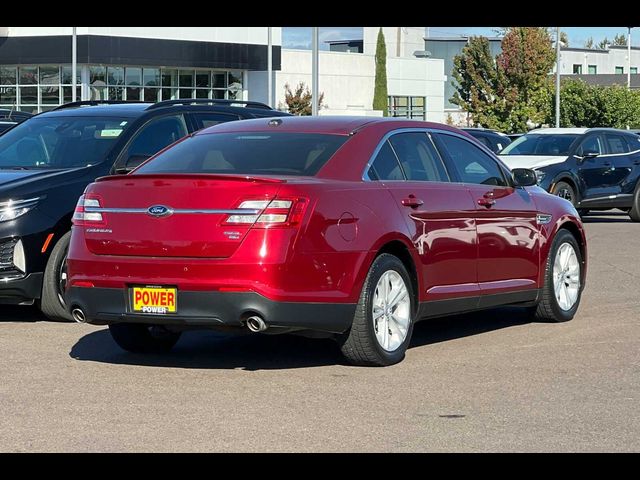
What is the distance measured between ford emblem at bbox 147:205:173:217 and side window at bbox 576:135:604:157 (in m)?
16.3

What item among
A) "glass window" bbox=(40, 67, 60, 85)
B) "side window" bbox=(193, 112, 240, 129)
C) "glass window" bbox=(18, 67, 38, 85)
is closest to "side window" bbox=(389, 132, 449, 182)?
"side window" bbox=(193, 112, 240, 129)

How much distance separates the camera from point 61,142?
38.5 ft

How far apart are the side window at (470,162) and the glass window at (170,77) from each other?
2113 inches

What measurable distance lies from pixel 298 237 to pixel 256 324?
0.58 m

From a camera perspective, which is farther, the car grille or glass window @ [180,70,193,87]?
glass window @ [180,70,193,87]

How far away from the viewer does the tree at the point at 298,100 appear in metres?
66.9

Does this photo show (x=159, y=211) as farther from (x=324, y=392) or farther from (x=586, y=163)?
(x=586, y=163)

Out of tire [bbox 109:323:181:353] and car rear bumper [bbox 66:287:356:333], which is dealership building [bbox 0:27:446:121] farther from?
car rear bumper [bbox 66:287:356:333]

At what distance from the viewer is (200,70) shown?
210 feet

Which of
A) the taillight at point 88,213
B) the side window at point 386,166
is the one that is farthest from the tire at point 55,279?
the side window at point 386,166

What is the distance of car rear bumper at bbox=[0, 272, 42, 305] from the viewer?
10.3 m

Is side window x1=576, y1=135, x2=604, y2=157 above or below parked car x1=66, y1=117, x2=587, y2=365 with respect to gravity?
above

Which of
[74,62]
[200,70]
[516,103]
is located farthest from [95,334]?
[516,103]
